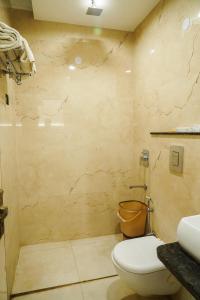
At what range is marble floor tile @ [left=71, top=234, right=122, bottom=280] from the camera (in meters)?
1.87

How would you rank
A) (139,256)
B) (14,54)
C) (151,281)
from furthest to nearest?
(139,256)
(151,281)
(14,54)

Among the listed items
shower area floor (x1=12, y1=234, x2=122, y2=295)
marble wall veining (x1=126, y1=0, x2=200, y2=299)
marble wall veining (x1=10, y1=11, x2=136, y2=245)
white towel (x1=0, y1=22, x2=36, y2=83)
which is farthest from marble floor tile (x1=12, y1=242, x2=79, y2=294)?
white towel (x1=0, y1=22, x2=36, y2=83)

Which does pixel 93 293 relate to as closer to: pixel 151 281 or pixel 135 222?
pixel 151 281

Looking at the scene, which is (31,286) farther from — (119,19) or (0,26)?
(119,19)

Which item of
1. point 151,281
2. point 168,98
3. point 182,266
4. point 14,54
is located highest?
point 14,54

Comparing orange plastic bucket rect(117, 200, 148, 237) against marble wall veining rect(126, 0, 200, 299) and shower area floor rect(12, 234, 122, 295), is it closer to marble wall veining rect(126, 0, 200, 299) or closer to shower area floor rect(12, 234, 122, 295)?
marble wall veining rect(126, 0, 200, 299)

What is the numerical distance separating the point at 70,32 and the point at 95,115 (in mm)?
942

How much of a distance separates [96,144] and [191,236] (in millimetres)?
1612

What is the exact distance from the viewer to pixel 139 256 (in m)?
1.45

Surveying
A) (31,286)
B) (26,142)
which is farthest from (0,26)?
(31,286)

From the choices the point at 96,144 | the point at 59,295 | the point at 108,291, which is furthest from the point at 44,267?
the point at 96,144

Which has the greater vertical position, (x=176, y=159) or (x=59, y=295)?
(x=176, y=159)

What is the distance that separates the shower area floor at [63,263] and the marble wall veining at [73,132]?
123 millimetres

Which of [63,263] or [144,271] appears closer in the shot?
[144,271]
